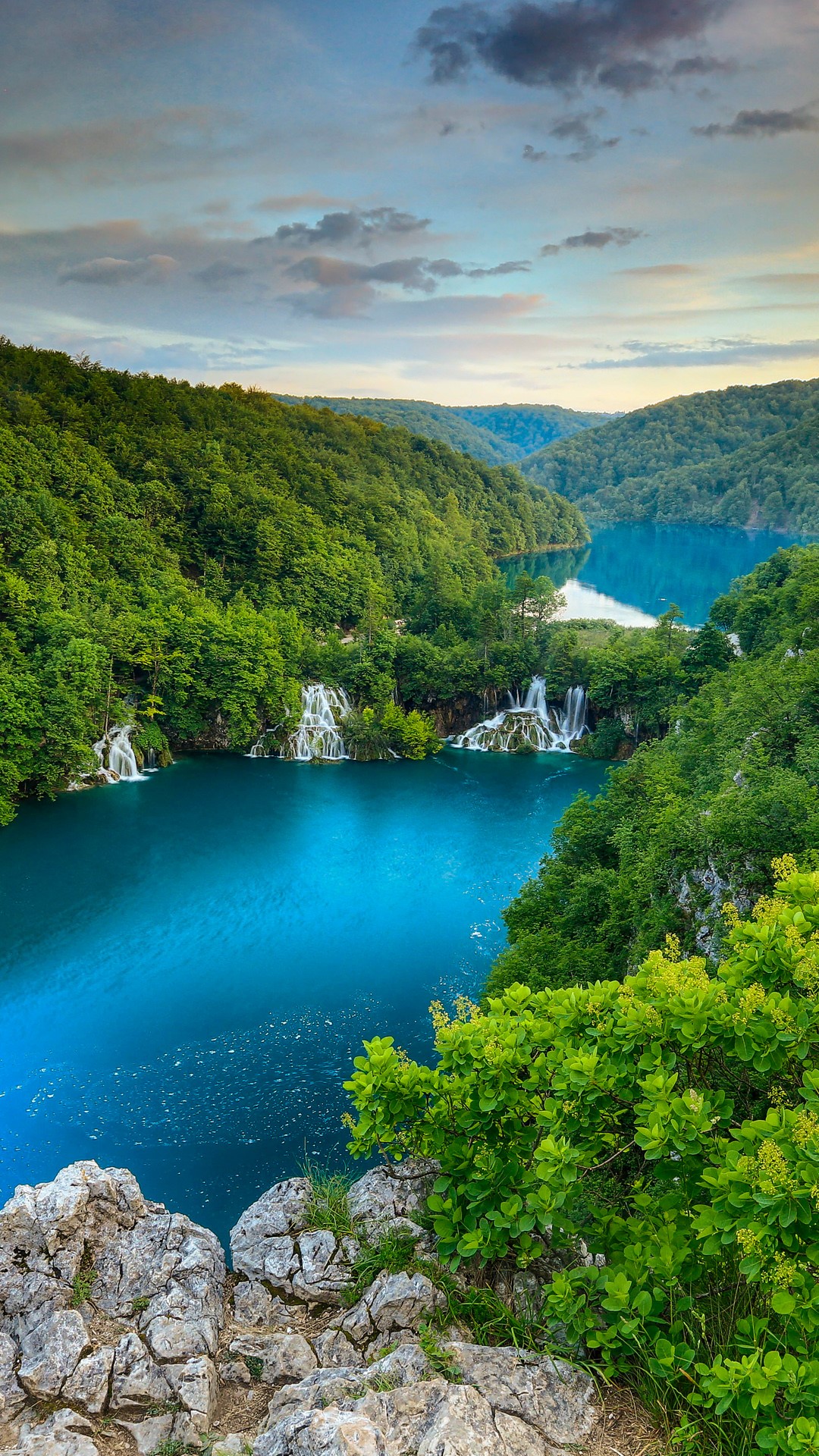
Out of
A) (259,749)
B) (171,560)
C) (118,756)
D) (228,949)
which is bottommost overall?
(228,949)

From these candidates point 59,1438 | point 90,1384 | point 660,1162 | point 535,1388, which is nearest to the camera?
point 535,1388

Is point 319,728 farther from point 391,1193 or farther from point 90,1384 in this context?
point 90,1384

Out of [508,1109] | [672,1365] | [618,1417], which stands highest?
[508,1109]

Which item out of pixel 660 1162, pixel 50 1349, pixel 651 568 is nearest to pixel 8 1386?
pixel 50 1349

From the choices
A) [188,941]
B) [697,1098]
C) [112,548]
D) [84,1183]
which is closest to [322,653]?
[112,548]

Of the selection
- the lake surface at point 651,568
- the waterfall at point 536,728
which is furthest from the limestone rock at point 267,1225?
the lake surface at point 651,568

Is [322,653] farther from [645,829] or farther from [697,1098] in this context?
[697,1098]

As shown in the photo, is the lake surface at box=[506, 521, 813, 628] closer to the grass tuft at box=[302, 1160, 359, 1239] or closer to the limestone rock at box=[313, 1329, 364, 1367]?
the grass tuft at box=[302, 1160, 359, 1239]
